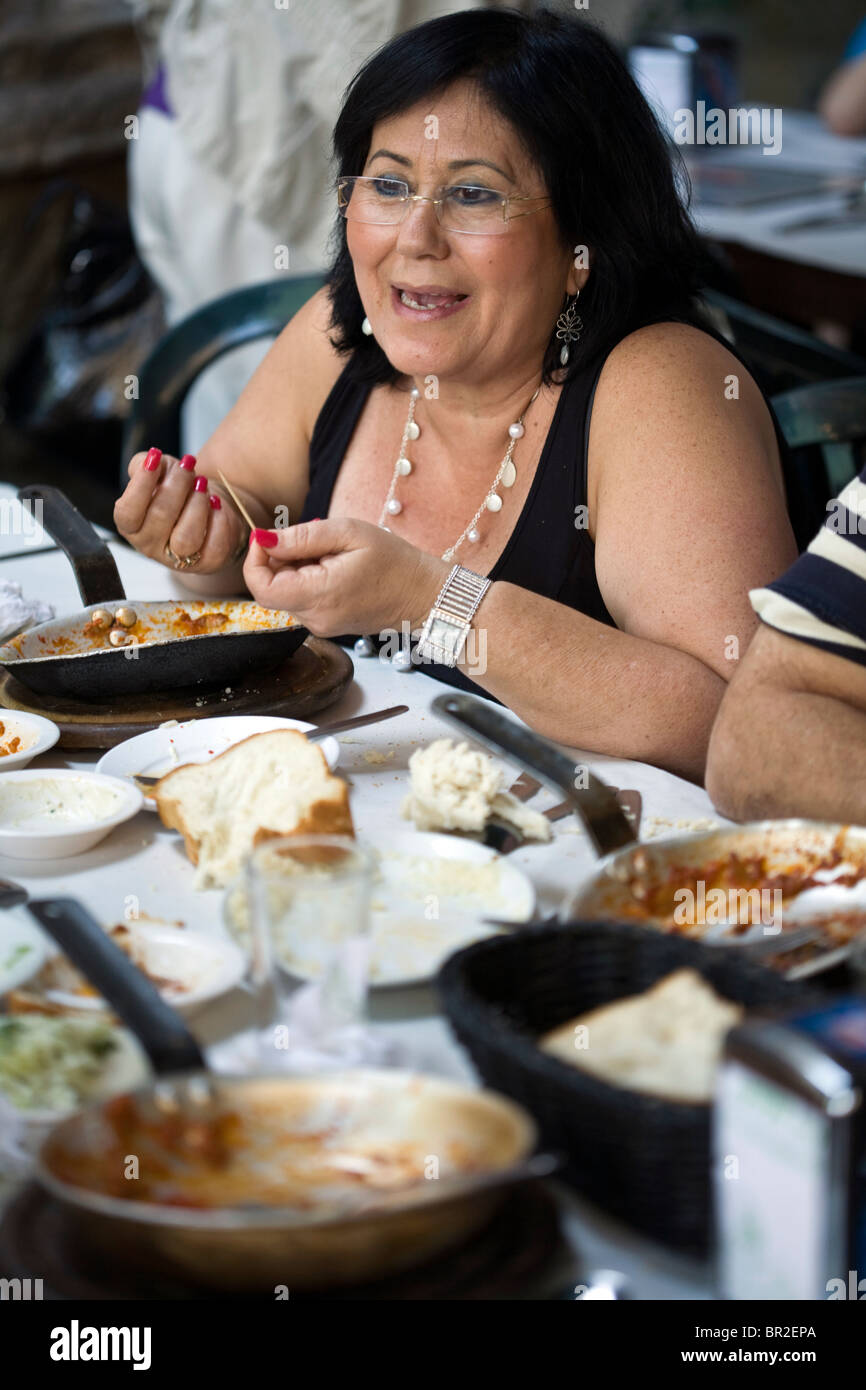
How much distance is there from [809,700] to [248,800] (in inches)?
22.9

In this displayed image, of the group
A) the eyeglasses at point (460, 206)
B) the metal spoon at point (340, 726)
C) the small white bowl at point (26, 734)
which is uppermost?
the eyeglasses at point (460, 206)

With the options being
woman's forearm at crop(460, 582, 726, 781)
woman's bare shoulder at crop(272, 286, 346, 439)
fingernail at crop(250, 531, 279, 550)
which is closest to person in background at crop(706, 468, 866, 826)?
woman's forearm at crop(460, 582, 726, 781)

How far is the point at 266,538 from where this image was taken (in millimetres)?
1643

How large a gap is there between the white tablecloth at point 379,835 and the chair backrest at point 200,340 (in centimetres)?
93

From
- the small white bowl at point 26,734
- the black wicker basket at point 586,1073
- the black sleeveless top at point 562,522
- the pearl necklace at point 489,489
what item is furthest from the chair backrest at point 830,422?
the black wicker basket at point 586,1073

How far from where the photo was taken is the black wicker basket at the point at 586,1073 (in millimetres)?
827

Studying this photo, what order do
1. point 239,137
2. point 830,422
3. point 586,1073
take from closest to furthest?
point 586,1073 < point 830,422 < point 239,137

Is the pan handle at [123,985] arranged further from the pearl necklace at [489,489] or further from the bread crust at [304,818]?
the pearl necklace at [489,489]

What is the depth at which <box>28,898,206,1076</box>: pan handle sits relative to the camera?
3.05ft

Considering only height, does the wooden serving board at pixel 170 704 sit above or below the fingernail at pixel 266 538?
below

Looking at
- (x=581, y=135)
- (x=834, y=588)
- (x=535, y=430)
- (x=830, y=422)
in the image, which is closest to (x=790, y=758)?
(x=834, y=588)

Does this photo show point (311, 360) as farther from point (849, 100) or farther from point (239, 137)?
point (849, 100)

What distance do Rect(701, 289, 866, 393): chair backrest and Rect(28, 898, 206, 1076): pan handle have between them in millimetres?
2001
